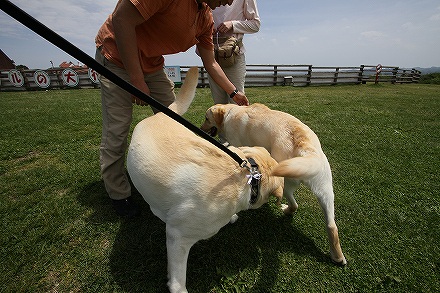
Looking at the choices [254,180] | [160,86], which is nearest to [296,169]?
[254,180]

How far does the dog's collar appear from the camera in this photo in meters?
1.45

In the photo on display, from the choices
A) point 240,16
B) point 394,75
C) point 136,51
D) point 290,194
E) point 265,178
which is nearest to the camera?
point 265,178

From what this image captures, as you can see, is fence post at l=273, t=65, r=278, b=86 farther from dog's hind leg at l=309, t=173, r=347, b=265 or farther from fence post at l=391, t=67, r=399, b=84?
dog's hind leg at l=309, t=173, r=347, b=265

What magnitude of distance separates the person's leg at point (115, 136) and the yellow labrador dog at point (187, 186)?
2.21 ft

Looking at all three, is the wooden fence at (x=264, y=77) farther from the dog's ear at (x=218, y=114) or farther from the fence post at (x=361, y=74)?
the dog's ear at (x=218, y=114)

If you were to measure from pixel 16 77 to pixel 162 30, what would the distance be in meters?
17.1

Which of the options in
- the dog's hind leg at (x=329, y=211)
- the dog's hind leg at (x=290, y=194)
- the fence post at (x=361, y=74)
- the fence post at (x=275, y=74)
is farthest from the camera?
the fence post at (x=361, y=74)

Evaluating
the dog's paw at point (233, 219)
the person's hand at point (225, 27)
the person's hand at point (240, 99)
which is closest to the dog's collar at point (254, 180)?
the dog's paw at point (233, 219)

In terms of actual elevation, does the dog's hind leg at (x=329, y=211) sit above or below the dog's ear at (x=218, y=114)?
below

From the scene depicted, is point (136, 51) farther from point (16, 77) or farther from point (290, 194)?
point (16, 77)

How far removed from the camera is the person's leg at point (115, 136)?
6.85 feet

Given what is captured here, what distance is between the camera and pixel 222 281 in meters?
1.70

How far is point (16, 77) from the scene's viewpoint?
1376cm

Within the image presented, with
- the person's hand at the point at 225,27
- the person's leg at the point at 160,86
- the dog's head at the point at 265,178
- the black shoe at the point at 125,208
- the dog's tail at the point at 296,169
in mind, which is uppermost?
the person's hand at the point at 225,27
